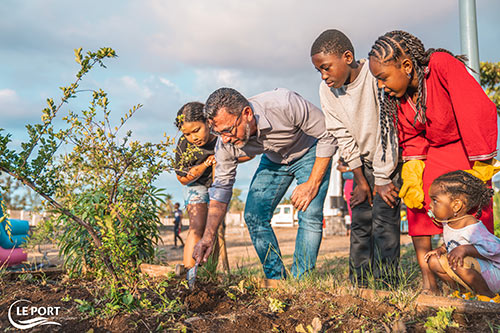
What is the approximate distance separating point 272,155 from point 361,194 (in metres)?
0.83

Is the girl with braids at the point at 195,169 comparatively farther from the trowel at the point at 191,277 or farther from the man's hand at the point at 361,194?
the man's hand at the point at 361,194

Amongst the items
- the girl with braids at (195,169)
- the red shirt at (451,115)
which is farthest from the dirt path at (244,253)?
the red shirt at (451,115)

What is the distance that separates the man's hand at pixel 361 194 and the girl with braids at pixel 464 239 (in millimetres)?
554

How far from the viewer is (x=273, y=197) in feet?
11.9

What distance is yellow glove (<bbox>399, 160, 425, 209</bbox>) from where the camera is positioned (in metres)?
2.82

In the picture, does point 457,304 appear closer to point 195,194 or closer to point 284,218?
point 195,194

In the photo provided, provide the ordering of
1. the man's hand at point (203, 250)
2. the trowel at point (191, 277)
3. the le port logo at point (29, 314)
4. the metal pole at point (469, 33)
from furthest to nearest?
the metal pole at point (469, 33)
the man's hand at point (203, 250)
the trowel at point (191, 277)
the le port logo at point (29, 314)

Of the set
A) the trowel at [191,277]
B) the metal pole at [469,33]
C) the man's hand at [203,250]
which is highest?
the metal pole at [469,33]

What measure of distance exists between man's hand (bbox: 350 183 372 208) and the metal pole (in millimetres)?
2510

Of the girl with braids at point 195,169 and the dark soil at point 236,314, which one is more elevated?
the girl with braids at point 195,169

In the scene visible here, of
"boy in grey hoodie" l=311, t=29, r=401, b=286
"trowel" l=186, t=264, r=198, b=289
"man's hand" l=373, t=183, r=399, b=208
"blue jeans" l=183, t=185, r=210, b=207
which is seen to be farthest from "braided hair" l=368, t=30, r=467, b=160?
"blue jeans" l=183, t=185, r=210, b=207

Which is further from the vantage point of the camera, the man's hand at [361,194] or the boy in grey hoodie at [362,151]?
the man's hand at [361,194]

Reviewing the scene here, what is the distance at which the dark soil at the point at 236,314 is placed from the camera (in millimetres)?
2002

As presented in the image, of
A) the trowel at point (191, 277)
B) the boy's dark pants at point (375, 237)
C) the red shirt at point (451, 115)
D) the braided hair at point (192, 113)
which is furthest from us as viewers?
the braided hair at point (192, 113)
